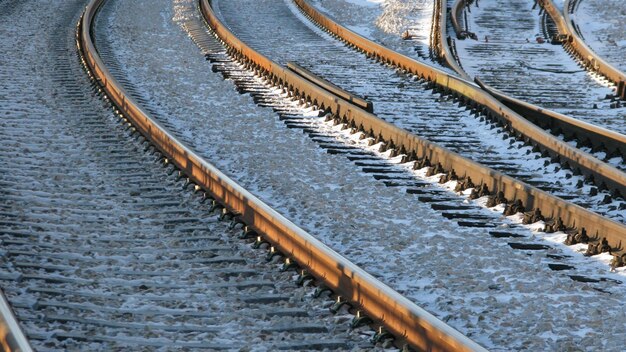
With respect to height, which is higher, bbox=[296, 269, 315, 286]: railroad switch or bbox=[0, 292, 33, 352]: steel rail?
bbox=[0, 292, 33, 352]: steel rail

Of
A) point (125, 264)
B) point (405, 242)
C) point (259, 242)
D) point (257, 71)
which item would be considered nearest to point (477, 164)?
point (405, 242)

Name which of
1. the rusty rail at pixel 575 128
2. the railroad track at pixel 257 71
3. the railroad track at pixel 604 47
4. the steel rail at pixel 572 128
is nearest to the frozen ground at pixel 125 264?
the railroad track at pixel 257 71

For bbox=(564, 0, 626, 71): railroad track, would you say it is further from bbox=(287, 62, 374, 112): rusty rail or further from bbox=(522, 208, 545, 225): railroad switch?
bbox=(522, 208, 545, 225): railroad switch

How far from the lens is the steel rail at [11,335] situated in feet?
17.8

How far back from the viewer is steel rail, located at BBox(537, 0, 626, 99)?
1642 cm

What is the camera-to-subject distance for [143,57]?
1897 centimetres

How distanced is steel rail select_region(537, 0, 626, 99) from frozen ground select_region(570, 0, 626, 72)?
44cm

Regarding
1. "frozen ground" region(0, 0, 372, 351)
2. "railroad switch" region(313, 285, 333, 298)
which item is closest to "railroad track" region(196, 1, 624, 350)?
"frozen ground" region(0, 0, 372, 351)

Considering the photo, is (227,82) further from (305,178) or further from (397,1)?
(397,1)

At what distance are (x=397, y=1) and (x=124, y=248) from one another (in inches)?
791

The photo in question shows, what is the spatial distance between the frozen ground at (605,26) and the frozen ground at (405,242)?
952cm

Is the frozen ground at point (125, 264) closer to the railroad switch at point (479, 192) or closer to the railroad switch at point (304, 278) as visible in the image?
the railroad switch at point (304, 278)

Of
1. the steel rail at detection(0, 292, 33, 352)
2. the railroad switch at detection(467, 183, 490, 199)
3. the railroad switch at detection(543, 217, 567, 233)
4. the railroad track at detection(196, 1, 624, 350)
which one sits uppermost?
the steel rail at detection(0, 292, 33, 352)

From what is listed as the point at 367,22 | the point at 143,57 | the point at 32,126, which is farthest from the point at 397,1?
the point at 32,126
